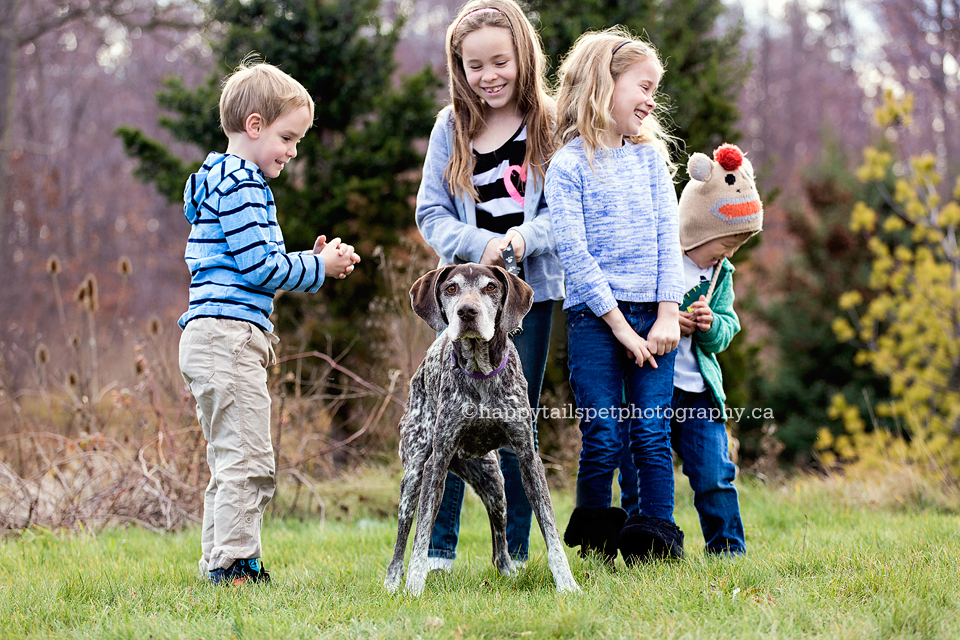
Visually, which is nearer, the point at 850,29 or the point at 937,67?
the point at 937,67

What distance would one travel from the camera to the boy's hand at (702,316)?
3.84m

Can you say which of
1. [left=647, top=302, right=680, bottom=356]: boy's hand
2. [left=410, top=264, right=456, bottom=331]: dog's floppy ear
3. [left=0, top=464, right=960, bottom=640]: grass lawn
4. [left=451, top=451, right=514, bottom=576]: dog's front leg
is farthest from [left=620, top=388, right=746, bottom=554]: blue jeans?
[left=410, top=264, right=456, bottom=331]: dog's floppy ear

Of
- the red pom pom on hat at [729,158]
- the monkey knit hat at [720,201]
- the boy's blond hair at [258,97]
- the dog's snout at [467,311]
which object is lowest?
the dog's snout at [467,311]

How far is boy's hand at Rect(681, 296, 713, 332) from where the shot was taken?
3836 mm

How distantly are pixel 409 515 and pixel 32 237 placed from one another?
1509cm

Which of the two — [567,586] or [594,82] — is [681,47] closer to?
[594,82]

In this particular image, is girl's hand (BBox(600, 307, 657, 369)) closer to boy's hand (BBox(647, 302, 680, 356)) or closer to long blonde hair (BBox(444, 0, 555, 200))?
boy's hand (BBox(647, 302, 680, 356))

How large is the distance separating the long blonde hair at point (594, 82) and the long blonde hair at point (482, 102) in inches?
5.5

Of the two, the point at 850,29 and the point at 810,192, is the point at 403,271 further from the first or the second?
the point at 850,29

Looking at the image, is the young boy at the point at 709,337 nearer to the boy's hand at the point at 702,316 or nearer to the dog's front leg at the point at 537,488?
the boy's hand at the point at 702,316

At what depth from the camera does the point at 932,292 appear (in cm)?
891

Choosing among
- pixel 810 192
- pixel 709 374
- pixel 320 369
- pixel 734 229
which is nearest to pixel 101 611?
pixel 709 374

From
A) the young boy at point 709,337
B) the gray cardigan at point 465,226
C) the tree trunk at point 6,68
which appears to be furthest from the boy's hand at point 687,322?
the tree trunk at point 6,68

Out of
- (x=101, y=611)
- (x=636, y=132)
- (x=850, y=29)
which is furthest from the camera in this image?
(x=850, y=29)
